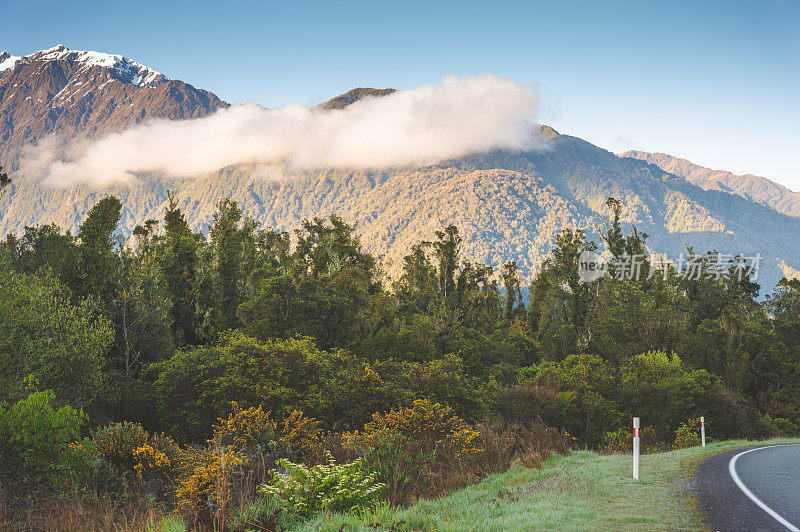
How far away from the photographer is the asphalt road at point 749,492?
22.3ft

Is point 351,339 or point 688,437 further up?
point 351,339

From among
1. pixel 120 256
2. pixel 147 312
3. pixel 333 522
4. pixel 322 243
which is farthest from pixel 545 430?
pixel 322 243

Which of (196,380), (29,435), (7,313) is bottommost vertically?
(196,380)

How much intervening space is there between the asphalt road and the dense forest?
4.06 m

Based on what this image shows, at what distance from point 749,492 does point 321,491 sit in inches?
268

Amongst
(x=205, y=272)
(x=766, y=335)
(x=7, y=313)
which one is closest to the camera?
(x=7, y=313)

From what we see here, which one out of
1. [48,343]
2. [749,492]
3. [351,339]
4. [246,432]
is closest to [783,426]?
[351,339]

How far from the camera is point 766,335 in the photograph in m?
47.2

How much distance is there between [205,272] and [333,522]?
127 feet

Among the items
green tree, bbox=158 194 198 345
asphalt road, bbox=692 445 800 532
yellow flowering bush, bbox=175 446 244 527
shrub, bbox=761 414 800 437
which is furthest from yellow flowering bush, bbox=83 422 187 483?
shrub, bbox=761 414 800 437

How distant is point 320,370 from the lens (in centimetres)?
2506

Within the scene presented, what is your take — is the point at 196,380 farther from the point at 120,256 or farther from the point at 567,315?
the point at 567,315

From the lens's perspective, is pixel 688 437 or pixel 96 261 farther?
pixel 96 261

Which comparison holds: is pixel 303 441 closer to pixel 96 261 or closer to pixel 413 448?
pixel 413 448
